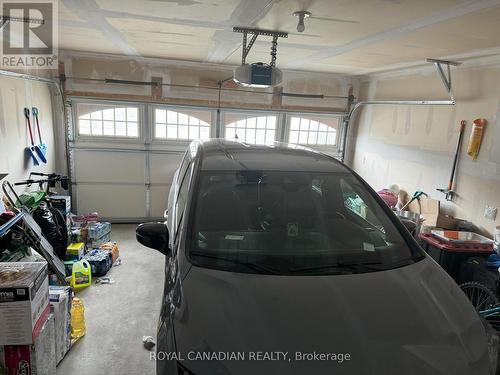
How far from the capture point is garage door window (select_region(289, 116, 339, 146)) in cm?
598

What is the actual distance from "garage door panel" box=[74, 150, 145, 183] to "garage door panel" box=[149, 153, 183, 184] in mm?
154

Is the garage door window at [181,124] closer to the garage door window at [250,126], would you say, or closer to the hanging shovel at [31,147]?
the garage door window at [250,126]

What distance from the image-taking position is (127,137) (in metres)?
5.42

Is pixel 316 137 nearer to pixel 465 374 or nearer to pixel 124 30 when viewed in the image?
pixel 124 30

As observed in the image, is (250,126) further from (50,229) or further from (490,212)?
(490,212)

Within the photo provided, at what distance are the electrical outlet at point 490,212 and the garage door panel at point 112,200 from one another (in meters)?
4.61

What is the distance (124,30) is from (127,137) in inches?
94.7

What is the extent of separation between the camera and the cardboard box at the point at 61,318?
2295 mm

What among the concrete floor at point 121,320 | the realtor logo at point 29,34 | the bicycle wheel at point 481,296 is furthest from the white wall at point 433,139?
the realtor logo at point 29,34

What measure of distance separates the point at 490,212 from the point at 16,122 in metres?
5.08

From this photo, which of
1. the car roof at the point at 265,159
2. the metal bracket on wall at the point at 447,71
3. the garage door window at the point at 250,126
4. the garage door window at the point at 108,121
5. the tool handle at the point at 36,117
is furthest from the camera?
the garage door window at the point at 250,126

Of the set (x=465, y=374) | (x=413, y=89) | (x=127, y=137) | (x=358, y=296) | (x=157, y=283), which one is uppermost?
(x=413, y=89)

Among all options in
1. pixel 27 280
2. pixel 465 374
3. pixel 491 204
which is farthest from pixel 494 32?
pixel 27 280

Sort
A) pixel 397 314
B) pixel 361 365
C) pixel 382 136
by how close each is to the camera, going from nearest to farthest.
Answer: pixel 361 365
pixel 397 314
pixel 382 136
